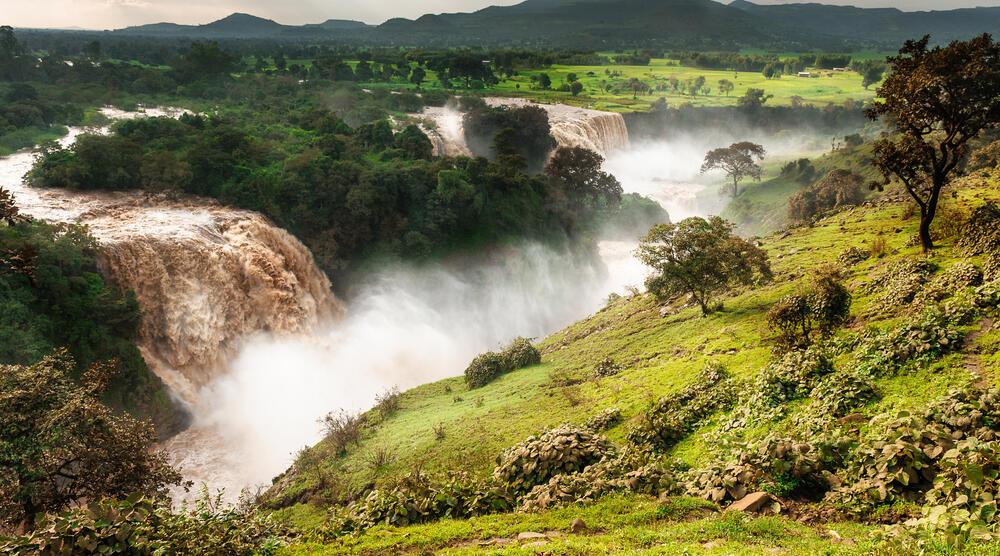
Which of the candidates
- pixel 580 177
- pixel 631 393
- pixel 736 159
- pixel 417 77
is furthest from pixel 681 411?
pixel 417 77

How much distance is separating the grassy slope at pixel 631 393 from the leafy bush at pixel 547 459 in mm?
1596

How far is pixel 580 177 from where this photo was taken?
173ft

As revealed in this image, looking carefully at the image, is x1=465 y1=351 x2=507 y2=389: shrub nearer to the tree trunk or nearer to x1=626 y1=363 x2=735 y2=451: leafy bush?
x1=626 y1=363 x2=735 y2=451: leafy bush

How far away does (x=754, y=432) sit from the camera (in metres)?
10.9

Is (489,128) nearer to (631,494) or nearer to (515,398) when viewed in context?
(515,398)

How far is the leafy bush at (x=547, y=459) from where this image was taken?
1081cm

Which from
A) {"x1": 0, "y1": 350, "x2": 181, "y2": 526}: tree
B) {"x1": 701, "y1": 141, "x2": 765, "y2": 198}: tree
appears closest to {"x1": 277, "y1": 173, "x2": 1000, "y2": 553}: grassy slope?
{"x1": 0, "y1": 350, "x2": 181, "y2": 526}: tree

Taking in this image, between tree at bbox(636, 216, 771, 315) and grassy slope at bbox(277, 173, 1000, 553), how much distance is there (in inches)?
55.7

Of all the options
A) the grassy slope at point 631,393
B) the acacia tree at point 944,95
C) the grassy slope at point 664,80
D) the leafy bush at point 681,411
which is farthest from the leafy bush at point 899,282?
the grassy slope at point 664,80

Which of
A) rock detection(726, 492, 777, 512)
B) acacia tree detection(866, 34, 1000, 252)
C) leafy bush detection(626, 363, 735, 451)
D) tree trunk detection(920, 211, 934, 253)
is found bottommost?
leafy bush detection(626, 363, 735, 451)

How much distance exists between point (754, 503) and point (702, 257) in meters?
14.0

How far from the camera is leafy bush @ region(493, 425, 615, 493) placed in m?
10.8

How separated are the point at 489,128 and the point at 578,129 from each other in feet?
47.3

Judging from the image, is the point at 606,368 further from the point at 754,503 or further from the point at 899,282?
the point at 754,503
